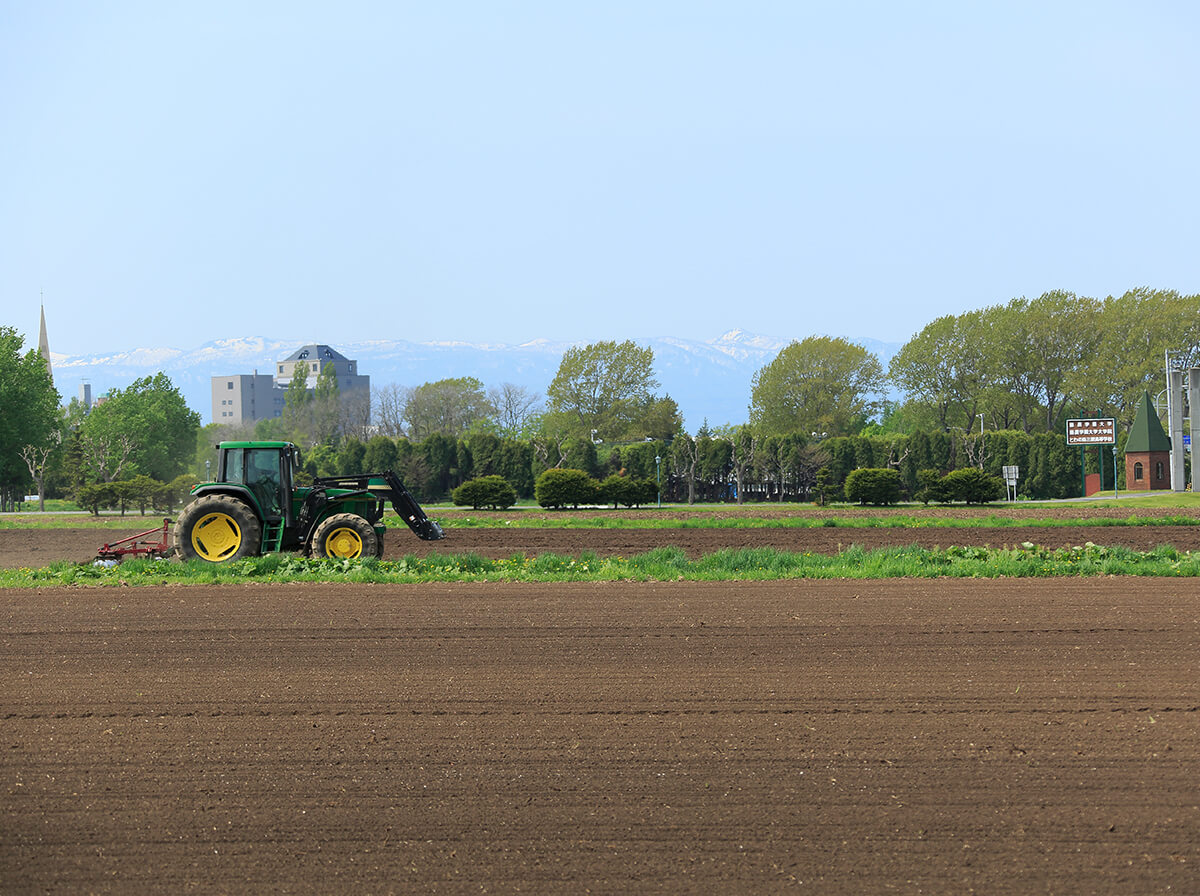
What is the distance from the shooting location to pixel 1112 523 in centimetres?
2833

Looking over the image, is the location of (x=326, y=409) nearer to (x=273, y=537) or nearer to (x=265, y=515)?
(x=273, y=537)

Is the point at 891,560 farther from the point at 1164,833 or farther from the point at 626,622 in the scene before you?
the point at 1164,833

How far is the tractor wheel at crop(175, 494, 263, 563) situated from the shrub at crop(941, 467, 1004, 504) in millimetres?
32948

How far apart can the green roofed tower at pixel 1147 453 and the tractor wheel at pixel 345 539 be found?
Result: 5090 centimetres

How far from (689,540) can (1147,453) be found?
4142 cm

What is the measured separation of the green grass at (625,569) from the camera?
1466cm

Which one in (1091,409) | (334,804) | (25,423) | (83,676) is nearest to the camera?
(334,804)

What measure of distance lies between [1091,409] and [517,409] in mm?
43863

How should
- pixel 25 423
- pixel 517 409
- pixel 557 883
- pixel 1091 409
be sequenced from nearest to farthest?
1. pixel 557 883
2. pixel 25 423
3. pixel 1091 409
4. pixel 517 409

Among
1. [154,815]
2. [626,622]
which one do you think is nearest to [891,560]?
[626,622]

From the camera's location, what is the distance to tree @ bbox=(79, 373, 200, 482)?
56188 millimetres

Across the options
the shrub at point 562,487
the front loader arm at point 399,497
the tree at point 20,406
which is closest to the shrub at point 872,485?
the shrub at point 562,487

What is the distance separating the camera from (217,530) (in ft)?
54.9

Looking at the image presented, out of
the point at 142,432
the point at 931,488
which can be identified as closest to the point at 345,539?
the point at 931,488
